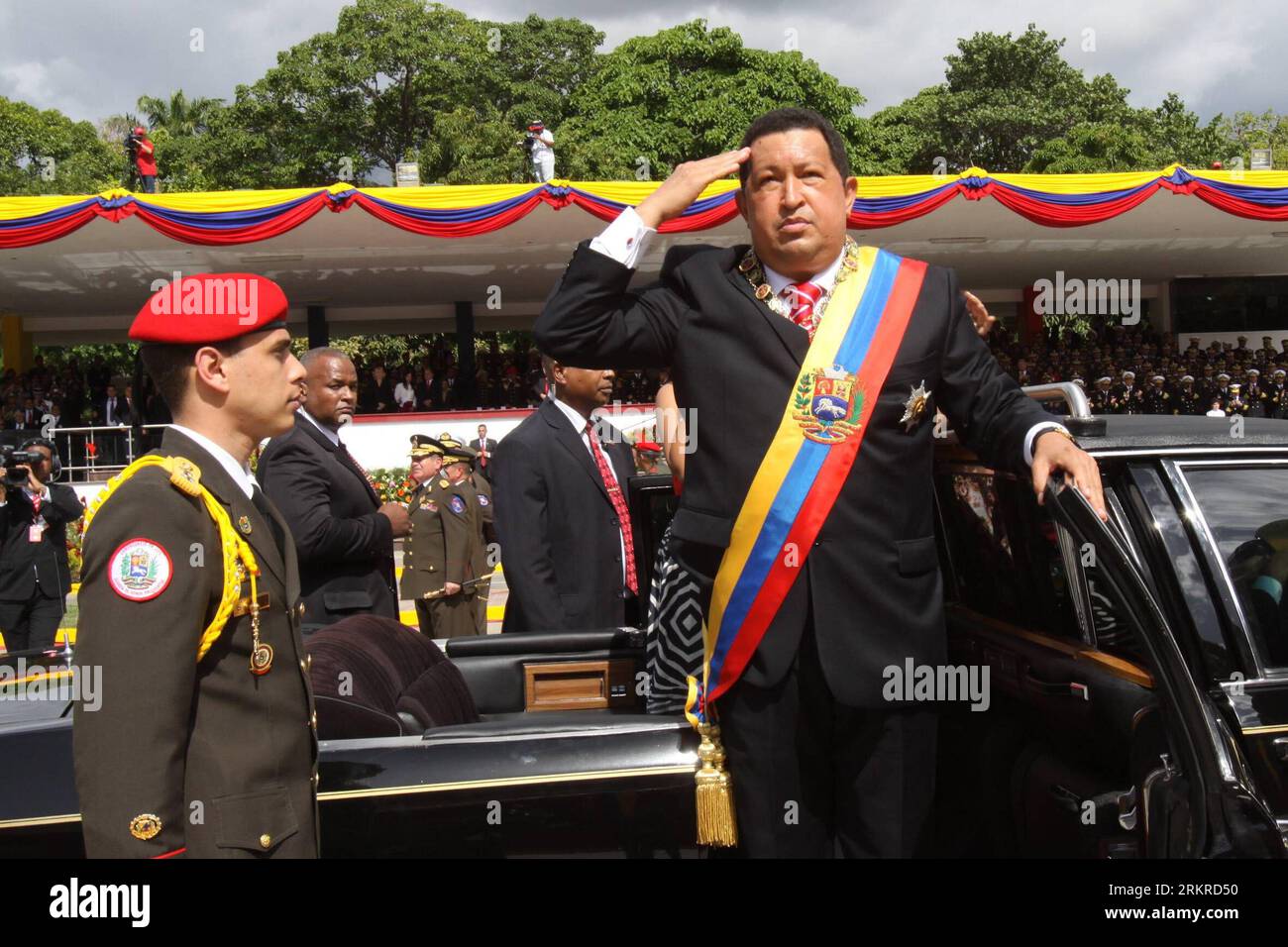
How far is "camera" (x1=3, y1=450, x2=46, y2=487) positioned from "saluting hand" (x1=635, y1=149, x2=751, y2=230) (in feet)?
20.8

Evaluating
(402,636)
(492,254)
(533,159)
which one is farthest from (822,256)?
(492,254)

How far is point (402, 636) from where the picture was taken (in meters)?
2.86

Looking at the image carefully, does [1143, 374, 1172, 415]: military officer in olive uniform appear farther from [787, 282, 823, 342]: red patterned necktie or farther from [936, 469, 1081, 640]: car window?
[787, 282, 823, 342]: red patterned necktie

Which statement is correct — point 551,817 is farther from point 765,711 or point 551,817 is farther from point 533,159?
point 533,159

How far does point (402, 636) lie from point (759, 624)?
1.28 meters

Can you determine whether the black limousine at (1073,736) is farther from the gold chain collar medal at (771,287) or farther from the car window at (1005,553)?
the gold chain collar medal at (771,287)

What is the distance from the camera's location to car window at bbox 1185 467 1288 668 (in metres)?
2.03

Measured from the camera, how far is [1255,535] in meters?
2.11

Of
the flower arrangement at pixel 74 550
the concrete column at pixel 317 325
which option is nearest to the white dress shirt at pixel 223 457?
the flower arrangement at pixel 74 550

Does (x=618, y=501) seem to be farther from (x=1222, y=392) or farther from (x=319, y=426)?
(x=1222, y=392)

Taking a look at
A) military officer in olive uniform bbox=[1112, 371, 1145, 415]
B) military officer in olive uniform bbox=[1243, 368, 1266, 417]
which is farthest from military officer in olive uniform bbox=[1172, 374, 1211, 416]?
military officer in olive uniform bbox=[1243, 368, 1266, 417]

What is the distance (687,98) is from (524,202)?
51.8ft

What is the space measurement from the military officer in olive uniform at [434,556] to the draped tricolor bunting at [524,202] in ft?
23.7

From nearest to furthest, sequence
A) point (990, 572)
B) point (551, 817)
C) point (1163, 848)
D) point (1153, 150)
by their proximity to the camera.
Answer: point (1163, 848), point (551, 817), point (990, 572), point (1153, 150)
